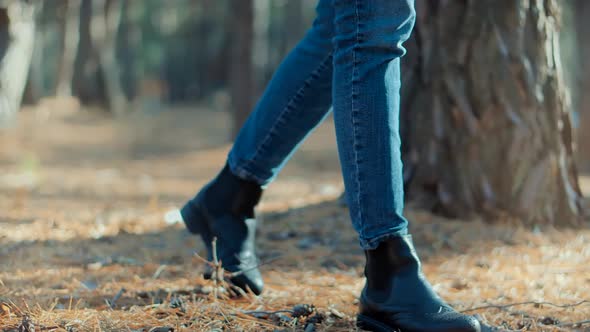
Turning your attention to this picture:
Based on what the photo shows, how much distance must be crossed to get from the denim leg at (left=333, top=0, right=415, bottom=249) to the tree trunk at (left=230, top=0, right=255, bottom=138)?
654 cm

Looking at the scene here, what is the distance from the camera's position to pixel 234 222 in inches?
69.4

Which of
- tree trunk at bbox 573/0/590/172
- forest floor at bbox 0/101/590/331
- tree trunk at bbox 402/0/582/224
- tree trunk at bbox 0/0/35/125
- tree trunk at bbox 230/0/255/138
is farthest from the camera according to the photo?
tree trunk at bbox 230/0/255/138

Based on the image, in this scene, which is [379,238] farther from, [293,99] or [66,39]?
[66,39]

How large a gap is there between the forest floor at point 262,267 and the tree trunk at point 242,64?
352cm

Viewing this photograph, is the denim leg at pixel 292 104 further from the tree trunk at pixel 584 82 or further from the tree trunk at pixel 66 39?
the tree trunk at pixel 66 39

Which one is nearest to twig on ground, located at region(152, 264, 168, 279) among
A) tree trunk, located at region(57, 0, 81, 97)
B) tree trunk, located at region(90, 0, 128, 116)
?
tree trunk, located at region(90, 0, 128, 116)

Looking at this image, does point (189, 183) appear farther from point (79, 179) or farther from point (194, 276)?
point (194, 276)

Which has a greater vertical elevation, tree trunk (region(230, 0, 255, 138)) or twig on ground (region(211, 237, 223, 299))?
tree trunk (region(230, 0, 255, 138))

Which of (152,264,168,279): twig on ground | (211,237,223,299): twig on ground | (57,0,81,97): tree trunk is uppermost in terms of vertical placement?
(57,0,81,97): tree trunk

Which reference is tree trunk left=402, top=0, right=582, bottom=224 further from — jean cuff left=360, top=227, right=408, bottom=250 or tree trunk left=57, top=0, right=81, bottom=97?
tree trunk left=57, top=0, right=81, bottom=97

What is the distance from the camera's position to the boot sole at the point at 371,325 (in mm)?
1377

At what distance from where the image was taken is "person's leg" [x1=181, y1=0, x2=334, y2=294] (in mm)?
1622

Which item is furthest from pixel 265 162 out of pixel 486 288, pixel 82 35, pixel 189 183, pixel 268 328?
pixel 82 35

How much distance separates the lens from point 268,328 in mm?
1430
